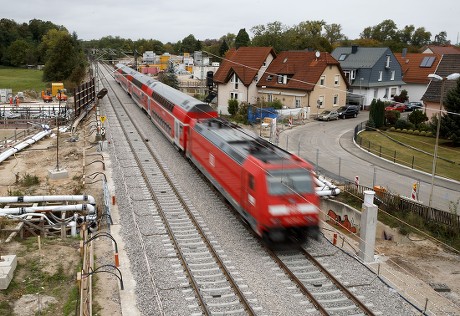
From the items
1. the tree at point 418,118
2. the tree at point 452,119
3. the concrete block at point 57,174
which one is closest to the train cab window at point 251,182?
the concrete block at point 57,174

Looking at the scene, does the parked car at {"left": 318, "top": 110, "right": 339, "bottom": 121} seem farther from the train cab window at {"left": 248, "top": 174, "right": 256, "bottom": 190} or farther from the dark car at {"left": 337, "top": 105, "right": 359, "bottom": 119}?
the train cab window at {"left": 248, "top": 174, "right": 256, "bottom": 190}

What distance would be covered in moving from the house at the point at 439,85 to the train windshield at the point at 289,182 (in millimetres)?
30373

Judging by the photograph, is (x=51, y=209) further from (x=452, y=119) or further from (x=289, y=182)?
(x=452, y=119)

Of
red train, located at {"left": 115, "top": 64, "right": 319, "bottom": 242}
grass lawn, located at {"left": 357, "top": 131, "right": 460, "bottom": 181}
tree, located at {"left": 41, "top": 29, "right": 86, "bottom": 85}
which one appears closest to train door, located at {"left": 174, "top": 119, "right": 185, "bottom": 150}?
red train, located at {"left": 115, "top": 64, "right": 319, "bottom": 242}

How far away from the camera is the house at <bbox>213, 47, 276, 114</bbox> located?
5553cm

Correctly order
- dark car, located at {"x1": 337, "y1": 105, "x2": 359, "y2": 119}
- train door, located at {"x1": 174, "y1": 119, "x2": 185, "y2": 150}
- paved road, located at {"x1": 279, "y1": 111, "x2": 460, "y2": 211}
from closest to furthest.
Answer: paved road, located at {"x1": 279, "y1": 111, "x2": 460, "y2": 211}, train door, located at {"x1": 174, "y1": 119, "x2": 185, "y2": 150}, dark car, located at {"x1": 337, "y1": 105, "x2": 359, "y2": 119}

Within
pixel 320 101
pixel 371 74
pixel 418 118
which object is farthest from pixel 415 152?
pixel 371 74

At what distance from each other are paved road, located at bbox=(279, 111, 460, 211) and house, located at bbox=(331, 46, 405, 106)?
17224 mm

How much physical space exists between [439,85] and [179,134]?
2767cm

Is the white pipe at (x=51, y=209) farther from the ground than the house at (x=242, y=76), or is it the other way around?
the house at (x=242, y=76)

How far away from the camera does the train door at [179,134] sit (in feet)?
92.5

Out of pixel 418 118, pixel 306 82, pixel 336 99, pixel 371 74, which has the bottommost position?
pixel 418 118

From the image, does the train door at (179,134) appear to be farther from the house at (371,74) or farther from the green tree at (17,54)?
the green tree at (17,54)

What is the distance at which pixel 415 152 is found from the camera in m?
35.0
